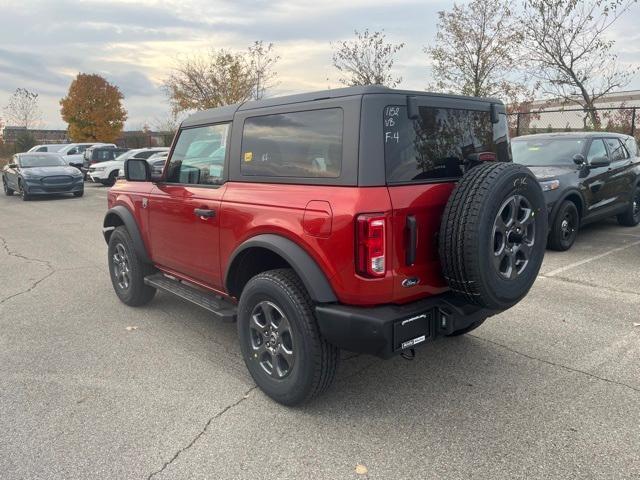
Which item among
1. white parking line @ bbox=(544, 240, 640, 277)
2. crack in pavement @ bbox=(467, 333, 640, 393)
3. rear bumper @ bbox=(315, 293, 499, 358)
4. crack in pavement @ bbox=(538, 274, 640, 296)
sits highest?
rear bumper @ bbox=(315, 293, 499, 358)

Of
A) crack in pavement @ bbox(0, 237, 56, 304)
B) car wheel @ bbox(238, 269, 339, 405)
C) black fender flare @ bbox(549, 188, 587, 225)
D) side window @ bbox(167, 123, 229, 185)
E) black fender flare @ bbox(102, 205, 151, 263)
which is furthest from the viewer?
black fender flare @ bbox(549, 188, 587, 225)

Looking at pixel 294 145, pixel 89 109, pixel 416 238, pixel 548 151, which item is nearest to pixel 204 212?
pixel 294 145

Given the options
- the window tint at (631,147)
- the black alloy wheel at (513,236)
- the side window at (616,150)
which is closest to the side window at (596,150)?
the side window at (616,150)

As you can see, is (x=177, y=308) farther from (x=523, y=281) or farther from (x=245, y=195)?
(x=523, y=281)

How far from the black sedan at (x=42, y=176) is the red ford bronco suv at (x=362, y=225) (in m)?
14.6

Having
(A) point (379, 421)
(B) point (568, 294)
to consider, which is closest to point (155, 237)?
(A) point (379, 421)

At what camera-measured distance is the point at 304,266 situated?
2.84 metres

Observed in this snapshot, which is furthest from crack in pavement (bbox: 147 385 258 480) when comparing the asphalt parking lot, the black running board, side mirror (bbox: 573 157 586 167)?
side mirror (bbox: 573 157 586 167)

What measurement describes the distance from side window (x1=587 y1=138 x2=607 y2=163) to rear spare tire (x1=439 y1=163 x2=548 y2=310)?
5.38m

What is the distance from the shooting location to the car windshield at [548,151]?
7699 millimetres

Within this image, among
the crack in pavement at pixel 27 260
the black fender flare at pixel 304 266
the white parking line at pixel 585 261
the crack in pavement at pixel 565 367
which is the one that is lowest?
the crack in pavement at pixel 27 260

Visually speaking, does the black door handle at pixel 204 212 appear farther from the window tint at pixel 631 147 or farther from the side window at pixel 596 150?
the window tint at pixel 631 147

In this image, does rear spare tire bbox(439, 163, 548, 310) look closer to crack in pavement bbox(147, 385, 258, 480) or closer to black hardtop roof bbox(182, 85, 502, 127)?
black hardtop roof bbox(182, 85, 502, 127)

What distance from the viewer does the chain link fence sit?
49.6 feet
